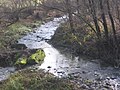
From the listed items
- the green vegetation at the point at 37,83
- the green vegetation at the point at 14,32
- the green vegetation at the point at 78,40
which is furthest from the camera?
the green vegetation at the point at 14,32

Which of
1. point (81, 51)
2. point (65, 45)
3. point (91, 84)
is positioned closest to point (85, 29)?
point (65, 45)

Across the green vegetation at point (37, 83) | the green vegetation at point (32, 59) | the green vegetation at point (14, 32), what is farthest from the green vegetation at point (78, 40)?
the green vegetation at point (37, 83)

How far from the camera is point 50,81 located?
17.1m

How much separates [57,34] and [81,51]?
274 inches

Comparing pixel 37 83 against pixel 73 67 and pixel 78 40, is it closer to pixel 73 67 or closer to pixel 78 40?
pixel 73 67

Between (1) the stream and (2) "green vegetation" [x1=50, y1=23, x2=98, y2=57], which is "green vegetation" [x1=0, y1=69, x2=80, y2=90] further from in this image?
(2) "green vegetation" [x1=50, y1=23, x2=98, y2=57]

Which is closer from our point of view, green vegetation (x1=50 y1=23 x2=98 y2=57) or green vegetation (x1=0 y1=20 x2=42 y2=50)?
green vegetation (x1=50 y1=23 x2=98 y2=57)

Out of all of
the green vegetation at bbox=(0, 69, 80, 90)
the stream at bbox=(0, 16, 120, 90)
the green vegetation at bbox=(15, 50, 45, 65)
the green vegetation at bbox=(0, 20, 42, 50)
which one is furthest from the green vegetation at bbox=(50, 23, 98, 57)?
the green vegetation at bbox=(0, 69, 80, 90)

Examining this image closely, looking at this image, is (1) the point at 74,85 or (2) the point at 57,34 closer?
(1) the point at 74,85

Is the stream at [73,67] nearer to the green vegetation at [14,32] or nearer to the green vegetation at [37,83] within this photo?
the green vegetation at [37,83]

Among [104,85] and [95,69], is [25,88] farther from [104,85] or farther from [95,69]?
[95,69]

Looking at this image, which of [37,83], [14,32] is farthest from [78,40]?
[14,32]

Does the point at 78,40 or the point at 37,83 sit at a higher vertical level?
the point at 78,40

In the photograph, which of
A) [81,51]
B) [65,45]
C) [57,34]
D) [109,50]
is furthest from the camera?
[57,34]
